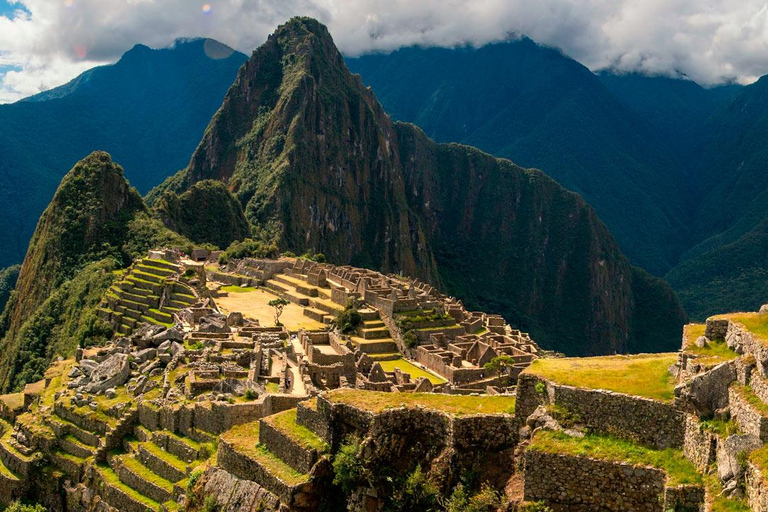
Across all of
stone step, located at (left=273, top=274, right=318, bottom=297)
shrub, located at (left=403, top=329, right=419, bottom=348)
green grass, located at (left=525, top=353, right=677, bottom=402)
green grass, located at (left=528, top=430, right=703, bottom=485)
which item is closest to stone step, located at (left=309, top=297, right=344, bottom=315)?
stone step, located at (left=273, top=274, right=318, bottom=297)

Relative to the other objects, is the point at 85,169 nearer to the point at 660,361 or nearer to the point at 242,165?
the point at 242,165

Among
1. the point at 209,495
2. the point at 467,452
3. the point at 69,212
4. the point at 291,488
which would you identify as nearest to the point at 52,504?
the point at 209,495

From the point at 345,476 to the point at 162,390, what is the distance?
14.3 m

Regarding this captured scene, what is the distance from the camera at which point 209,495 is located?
51.7 feet

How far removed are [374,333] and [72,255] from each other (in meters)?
54.9

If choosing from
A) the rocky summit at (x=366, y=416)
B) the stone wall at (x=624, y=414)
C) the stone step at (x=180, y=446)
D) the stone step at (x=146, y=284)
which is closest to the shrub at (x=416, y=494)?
the rocky summit at (x=366, y=416)

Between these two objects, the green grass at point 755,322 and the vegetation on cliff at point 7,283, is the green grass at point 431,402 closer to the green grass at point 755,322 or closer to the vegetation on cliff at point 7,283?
the green grass at point 755,322

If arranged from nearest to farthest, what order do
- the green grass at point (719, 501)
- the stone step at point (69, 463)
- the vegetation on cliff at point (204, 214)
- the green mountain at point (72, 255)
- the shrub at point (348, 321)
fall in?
the green grass at point (719, 501) → the stone step at point (69, 463) → the shrub at point (348, 321) → the green mountain at point (72, 255) → the vegetation on cliff at point (204, 214)

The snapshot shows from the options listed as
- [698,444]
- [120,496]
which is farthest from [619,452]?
[120,496]

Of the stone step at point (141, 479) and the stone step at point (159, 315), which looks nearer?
A: the stone step at point (141, 479)

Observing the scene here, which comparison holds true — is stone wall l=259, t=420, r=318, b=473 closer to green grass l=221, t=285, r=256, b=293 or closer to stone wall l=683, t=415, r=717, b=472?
stone wall l=683, t=415, r=717, b=472

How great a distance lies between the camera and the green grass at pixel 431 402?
1384 centimetres

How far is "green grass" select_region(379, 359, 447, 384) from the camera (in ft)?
158

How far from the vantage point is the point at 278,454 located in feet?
48.9
